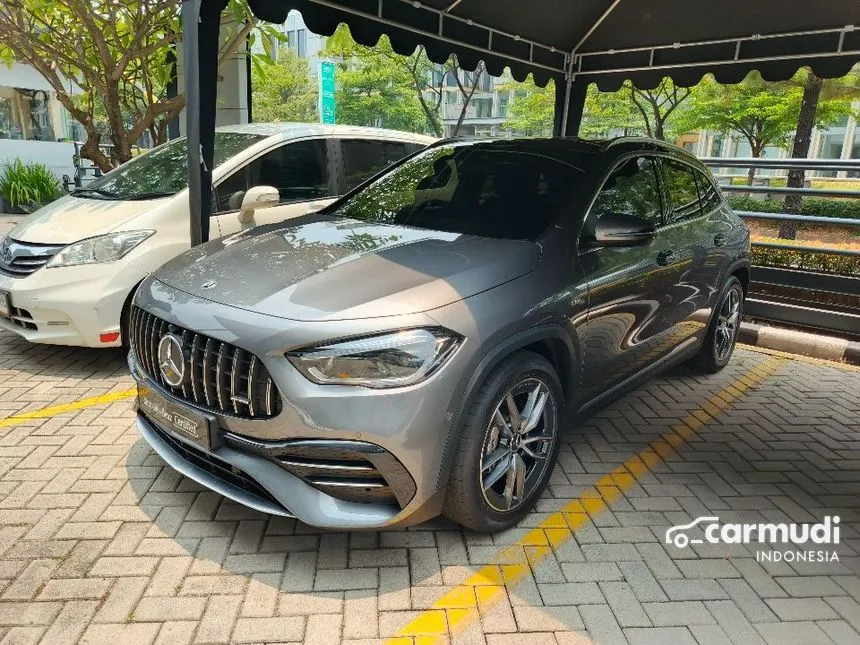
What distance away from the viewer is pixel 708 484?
11.8 feet

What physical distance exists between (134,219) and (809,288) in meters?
6.32

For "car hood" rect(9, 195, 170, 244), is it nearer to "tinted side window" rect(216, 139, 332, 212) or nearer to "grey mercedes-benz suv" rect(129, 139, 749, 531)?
"tinted side window" rect(216, 139, 332, 212)

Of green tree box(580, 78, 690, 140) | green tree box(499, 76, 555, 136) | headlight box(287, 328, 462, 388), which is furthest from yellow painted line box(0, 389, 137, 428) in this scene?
green tree box(499, 76, 555, 136)

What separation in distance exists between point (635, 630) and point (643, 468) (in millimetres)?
1396

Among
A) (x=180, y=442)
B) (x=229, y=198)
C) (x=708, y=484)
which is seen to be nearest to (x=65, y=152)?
(x=229, y=198)

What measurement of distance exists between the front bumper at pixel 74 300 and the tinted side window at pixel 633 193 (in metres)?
3.19

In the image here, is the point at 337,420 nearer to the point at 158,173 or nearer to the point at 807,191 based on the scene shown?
the point at 158,173

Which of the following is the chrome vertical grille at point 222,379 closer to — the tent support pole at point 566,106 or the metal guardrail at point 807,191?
the metal guardrail at point 807,191

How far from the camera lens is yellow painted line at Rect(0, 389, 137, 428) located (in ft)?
12.9

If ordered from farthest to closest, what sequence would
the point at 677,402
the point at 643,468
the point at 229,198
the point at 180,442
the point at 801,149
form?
1. the point at 801,149
2. the point at 229,198
3. the point at 677,402
4. the point at 643,468
5. the point at 180,442

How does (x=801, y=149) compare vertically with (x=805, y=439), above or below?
above

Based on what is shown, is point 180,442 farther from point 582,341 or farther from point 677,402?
point 677,402

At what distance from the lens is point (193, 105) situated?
14.2 feet

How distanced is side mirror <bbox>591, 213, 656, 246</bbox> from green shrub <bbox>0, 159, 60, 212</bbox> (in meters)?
13.7
